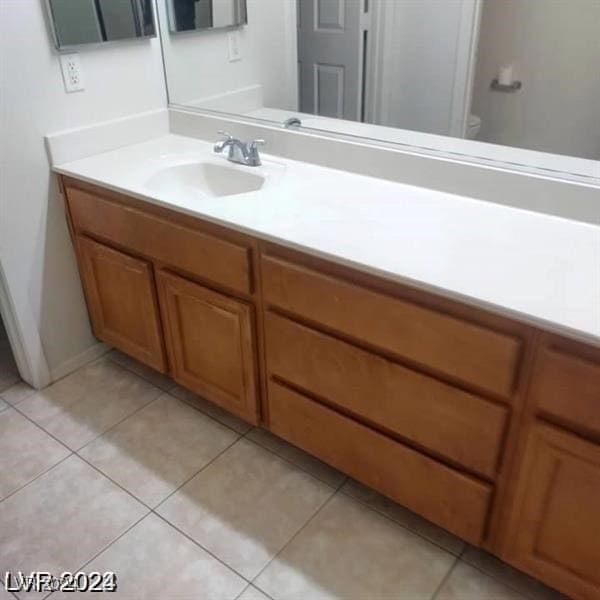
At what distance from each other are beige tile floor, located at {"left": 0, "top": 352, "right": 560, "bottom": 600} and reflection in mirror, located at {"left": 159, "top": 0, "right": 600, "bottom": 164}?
107 cm

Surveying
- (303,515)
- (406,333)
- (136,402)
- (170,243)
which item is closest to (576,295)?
(406,333)

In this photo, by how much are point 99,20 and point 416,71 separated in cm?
108

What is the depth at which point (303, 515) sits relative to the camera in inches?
67.0

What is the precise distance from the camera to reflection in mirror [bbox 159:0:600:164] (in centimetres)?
140

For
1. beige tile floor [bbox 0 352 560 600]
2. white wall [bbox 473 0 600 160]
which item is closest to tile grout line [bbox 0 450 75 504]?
beige tile floor [bbox 0 352 560 600]

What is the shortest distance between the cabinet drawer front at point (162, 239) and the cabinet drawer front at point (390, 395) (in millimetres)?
178

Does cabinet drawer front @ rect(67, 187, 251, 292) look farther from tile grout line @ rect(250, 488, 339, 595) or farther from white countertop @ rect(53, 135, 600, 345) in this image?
tile grout line @ rect(250, 488, 339, 595)

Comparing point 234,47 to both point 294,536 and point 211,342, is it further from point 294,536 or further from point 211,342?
point 294,536

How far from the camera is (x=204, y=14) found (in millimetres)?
2150

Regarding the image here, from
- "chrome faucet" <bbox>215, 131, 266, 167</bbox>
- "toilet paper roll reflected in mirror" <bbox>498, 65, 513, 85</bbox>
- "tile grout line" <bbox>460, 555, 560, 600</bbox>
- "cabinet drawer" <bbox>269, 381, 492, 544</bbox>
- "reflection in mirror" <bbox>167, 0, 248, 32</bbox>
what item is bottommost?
"tile grout line" <bbox>460, 555, 560, 600</bbox>

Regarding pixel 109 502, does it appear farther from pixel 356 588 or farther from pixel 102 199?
pixel 102 199

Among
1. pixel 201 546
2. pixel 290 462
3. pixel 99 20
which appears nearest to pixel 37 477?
pixel 201 546

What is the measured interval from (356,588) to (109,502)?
772mm

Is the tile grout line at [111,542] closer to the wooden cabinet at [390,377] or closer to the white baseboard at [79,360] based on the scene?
the wooden cabinet at [390,377]
